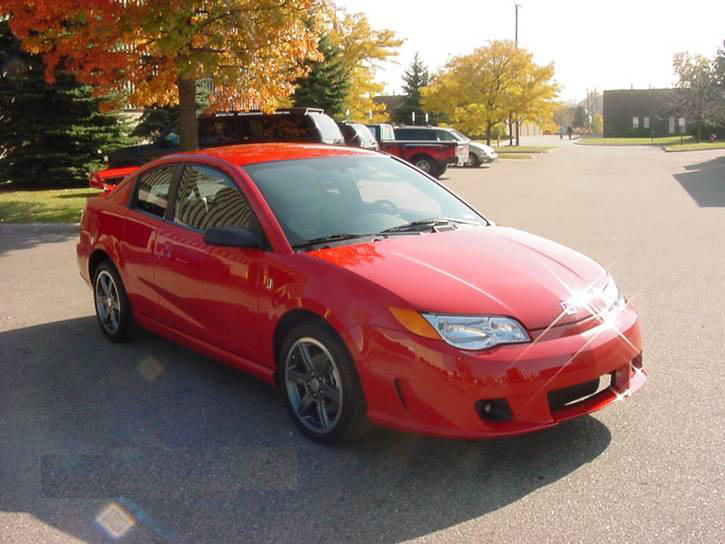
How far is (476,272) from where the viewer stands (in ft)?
13.3

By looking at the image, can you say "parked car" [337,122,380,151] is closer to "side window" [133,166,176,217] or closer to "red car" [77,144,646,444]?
"side window" [133,166,176,217]

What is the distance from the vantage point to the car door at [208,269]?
181 inches

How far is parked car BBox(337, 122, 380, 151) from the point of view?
2106cm

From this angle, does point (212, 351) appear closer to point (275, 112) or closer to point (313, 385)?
point (313, 385)

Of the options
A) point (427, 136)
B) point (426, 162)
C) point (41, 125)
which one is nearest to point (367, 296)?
point (41, 125)

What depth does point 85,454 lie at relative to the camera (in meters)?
4.12

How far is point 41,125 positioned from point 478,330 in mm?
18615

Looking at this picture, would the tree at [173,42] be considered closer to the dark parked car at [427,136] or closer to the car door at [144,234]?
the car door at [144,234]

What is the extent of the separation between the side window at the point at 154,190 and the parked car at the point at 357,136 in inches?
594

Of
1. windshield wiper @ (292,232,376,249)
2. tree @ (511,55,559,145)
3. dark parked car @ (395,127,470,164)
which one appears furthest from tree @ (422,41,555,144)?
windshield wiper @ (292,232,376,249)

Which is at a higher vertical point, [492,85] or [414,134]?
[492,85]

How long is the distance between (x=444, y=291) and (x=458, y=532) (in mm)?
1155

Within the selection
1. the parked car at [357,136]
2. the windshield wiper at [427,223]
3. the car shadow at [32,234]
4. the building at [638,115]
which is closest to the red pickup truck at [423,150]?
the parked car at [357,136]

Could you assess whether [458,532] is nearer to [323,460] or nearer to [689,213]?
[323,460]
